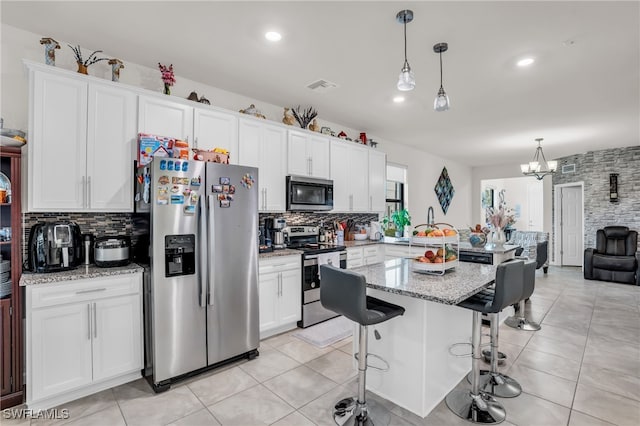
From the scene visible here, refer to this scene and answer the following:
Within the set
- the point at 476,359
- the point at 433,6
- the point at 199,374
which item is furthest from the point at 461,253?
the point at 199,374

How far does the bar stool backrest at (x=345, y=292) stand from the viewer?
1778mm

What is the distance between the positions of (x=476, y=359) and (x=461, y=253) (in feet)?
6.93

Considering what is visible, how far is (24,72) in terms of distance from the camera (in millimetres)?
2469

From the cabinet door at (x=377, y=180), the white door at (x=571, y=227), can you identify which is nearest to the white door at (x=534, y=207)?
the white door at (x=571, y=227)

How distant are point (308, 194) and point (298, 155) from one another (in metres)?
0.52

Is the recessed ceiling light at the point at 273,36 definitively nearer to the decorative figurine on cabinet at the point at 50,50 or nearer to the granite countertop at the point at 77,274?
the decorative figurine on cabinet at the point at 50,50

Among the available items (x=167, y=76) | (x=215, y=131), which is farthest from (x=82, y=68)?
(x=215, y=131)

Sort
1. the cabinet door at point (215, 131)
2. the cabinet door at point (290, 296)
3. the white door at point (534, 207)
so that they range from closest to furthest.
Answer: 1. the cabinet door at point (215, 131)
2. the cabinet door at point (290, 296)
3. the white door at point (534, 207)

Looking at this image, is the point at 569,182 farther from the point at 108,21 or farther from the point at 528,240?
the point at 108,21

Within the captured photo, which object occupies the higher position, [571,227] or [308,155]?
[308,155]

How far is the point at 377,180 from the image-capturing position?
5320mm

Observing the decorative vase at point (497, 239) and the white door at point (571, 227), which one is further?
the white door at point (571, 227)

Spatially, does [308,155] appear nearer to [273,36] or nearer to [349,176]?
[349,176]

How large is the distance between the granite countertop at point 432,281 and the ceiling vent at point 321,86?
6.78 feet
